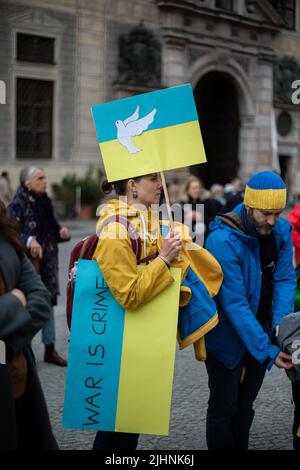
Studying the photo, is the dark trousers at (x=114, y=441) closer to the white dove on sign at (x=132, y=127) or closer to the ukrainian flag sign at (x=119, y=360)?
the ukrainian flag sign at (x=119, y=360)

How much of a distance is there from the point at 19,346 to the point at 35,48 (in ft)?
59.6

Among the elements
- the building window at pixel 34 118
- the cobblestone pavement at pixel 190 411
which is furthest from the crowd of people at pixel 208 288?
the building window at pixel 34 118

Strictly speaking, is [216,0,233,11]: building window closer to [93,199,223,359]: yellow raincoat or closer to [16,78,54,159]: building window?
[16,78,54,159]: building window

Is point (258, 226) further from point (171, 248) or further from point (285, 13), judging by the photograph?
point (285, 13)

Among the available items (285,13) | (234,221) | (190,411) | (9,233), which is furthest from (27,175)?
(285,13)

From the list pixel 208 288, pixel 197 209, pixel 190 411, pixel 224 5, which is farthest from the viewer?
pixel 224 5

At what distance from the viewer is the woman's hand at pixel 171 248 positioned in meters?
2.92

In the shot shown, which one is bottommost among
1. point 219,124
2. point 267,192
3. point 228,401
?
Answer: point 228,401

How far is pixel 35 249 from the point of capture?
5625mm

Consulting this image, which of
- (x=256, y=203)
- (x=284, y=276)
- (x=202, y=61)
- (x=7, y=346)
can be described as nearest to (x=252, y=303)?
(x=284, y=276)

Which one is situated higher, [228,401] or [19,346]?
[19,346]

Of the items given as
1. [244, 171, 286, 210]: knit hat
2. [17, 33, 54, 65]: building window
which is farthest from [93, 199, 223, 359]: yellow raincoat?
[17, 33, 54, 65]: building window

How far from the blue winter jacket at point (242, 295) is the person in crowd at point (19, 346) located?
1060 mm

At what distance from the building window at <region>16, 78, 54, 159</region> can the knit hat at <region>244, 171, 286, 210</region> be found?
1671 centimetres
